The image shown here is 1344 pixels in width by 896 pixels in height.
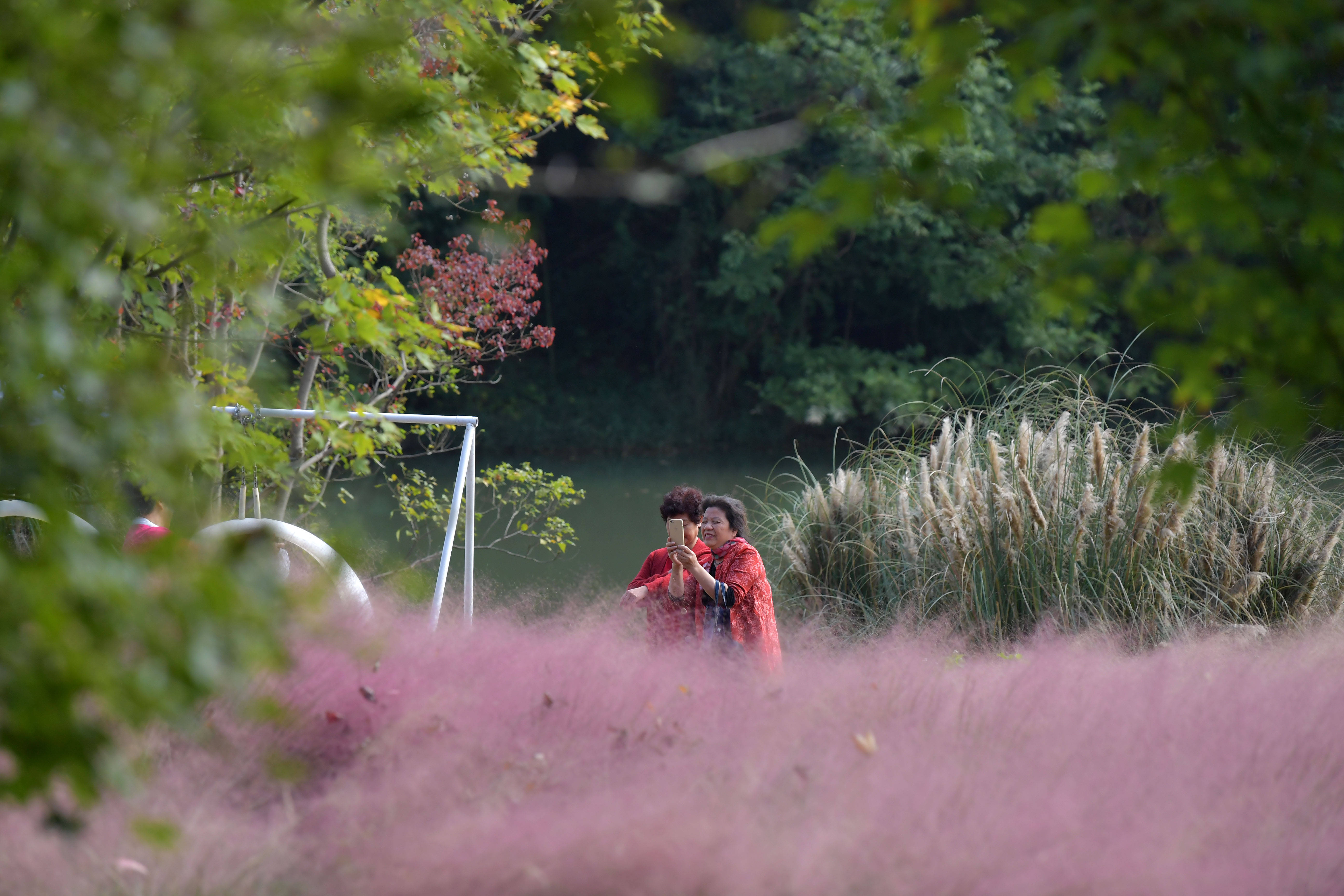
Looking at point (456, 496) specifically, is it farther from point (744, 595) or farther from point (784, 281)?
point (784, 281)

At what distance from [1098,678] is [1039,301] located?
118 centimetres

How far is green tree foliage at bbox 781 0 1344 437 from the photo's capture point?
1.26 metres

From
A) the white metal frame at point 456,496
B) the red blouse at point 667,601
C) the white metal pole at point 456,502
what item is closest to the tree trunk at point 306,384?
the white metal frame at point 456,496

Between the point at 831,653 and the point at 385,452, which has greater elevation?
the point at 385,452

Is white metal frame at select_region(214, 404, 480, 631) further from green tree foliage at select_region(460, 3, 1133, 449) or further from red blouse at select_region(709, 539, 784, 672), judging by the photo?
green tree foliage at select_region(460, 3, 1133, 449)

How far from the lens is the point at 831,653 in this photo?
10.8ft

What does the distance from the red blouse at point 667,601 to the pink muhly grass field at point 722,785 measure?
1.28 meters

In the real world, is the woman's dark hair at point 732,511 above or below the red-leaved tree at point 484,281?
below

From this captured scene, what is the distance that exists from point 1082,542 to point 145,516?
3.88 meters

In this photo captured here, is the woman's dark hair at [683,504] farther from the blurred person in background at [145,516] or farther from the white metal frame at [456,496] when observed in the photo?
the blurred person in background at [145,516]

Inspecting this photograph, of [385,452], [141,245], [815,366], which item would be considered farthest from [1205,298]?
[815,366]

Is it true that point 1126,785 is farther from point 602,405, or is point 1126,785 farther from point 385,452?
point 602,405

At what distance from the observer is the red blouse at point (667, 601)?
3.84m

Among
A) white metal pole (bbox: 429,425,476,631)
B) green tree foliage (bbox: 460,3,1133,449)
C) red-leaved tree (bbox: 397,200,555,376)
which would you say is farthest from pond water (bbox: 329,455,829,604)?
green tree foliage (bbox: 460,3,1133,449)
